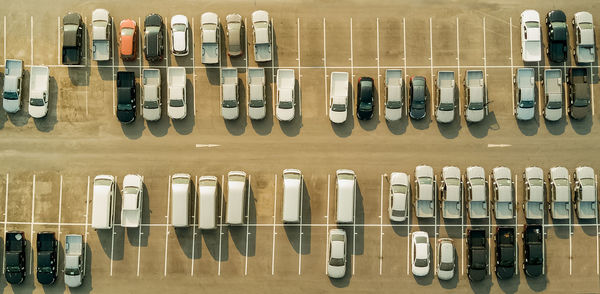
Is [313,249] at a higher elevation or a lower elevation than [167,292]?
higher

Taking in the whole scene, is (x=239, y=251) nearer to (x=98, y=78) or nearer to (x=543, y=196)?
(x=98, y=78)

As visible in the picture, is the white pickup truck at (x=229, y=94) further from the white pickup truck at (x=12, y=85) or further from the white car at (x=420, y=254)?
the white car at (x=420, y=254)

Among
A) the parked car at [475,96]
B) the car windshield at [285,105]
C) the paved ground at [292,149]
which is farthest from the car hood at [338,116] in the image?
the parked car at [475,96]

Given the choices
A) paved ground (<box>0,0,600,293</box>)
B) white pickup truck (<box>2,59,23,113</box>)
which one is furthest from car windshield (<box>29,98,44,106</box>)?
white pickup truck (<box>2,59,23,113</box>)

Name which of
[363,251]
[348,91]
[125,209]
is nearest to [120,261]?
[125,209]

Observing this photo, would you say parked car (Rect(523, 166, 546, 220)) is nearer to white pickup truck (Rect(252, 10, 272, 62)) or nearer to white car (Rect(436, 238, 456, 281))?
white car (Rect(436, 238, 456, 281))

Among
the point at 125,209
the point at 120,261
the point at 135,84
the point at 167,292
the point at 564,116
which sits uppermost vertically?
the point at 135,84
